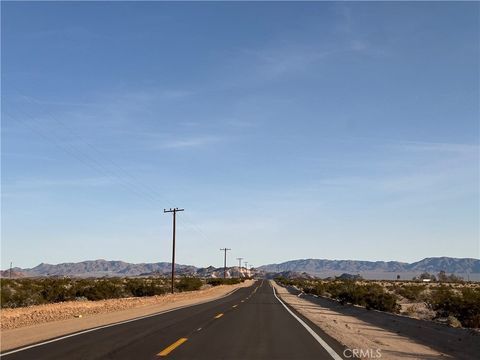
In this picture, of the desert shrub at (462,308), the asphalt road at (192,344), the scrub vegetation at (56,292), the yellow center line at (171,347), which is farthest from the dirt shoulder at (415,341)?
the scrub vegetation at (56,292)

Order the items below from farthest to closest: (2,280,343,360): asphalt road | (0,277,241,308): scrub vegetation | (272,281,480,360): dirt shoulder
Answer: (0,277,241,308): scrub vegetation
(272,281,480,360): dirt shoulder
(2,280,343,360): asphalt road

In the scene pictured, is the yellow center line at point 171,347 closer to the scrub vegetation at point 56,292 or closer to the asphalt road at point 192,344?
the asphalt road at point 192,344

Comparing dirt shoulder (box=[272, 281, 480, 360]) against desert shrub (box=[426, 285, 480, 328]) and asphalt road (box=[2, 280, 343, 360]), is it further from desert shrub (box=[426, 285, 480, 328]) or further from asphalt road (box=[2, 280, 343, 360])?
desert shrub (box=[426, 285, 480, 328])

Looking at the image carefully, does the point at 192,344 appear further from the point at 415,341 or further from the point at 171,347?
the point at 415,341

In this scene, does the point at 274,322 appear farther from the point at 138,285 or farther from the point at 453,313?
the point at 138,285

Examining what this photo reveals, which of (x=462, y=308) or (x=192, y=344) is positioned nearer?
(x=192, y=344)

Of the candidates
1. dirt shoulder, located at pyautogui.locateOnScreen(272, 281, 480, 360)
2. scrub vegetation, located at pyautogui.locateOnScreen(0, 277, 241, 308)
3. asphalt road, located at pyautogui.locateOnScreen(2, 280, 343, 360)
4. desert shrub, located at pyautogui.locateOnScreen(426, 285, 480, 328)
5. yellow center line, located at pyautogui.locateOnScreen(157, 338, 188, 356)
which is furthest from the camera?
scrub vegetation, located at pyautogui.locateOnScreen(0, 277, 241, 308)

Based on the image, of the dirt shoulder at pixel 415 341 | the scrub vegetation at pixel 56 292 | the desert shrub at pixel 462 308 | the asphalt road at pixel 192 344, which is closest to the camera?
the asphalt road at pixel 192 344

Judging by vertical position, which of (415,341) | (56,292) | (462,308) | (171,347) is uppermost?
(56,292)

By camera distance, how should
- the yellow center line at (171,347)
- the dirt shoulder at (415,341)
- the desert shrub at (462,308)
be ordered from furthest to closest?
the desert shrub at (462,308) < the dirt shoulder at (415,341) < the yellow center line at (171,347)

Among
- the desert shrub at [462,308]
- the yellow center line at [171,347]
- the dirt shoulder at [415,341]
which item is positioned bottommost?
the dirt shoulder at [415,341]

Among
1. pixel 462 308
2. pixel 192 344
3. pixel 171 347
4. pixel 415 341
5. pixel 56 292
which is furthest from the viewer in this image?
pixel 56 292

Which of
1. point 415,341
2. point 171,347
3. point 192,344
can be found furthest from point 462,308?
point 171,347

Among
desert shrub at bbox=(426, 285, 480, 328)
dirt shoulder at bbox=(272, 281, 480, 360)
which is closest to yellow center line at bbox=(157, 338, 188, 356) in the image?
dirt shoulder at bbox=(272, 281, 480, 360)
